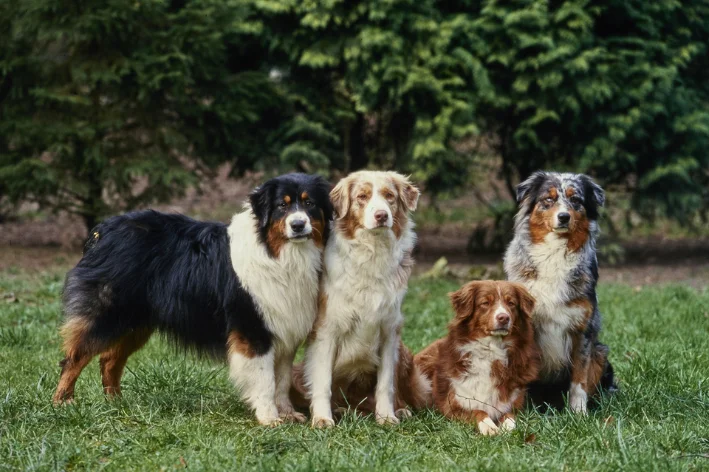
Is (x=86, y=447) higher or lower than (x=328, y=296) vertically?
lower

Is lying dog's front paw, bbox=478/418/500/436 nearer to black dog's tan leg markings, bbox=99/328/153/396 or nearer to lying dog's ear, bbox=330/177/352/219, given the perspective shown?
lying dog's ear, bbox=330/177/352/219

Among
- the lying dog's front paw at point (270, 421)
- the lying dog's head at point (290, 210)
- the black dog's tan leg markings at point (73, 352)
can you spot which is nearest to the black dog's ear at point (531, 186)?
the lying dog's head at point (290, 210)

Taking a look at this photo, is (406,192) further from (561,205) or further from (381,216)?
(561,205)

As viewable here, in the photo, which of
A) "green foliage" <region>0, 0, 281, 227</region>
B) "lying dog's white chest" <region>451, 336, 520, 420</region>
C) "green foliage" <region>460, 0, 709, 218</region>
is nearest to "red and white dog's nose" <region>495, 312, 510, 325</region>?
"lying dog's white chest" <region>451, 336, 520, 420</region>

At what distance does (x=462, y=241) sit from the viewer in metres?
14.9

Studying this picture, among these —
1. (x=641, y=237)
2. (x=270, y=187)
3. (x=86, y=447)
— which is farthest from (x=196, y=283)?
(x=641, y=237)

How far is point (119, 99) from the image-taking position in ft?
39.1

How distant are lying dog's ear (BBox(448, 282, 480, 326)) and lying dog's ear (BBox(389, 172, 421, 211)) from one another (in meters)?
0.62

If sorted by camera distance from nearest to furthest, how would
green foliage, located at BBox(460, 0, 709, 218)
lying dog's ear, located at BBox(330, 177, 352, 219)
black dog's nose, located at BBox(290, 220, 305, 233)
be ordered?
1. black dog's nose, located at BBox(290, 220, 305, 233)
2. lying dog's ear, located at BBox(330, 177, 352, 219)
3. green foliage, located at BBox(460, 0, 709, 218)

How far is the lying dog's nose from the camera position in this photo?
206 inches

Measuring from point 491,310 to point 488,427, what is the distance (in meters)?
0.71

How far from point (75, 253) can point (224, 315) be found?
7797 mm

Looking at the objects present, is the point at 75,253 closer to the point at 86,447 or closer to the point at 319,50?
the point at 319,50

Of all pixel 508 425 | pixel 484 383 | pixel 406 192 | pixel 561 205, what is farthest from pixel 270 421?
pixel 561 205
